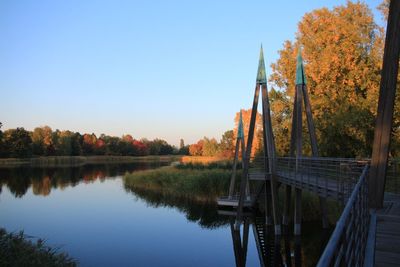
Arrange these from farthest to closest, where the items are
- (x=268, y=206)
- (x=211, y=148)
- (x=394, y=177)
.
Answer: (x=211, y=148) → (x=268, y=206) → (x=394, y=177)

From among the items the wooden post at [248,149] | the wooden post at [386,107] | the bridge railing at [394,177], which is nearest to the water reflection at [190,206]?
the wooden post at [248,149]

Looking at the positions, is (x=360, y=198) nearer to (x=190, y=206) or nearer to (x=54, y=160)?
(x=190, y=206)

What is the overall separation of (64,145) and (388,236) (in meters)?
105

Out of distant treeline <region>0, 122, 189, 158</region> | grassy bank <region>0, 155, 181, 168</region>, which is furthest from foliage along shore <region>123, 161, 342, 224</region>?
grassy bank <region>0, 155, 181, 168</region>

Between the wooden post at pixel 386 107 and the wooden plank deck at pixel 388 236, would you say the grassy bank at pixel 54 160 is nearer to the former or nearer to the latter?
the wooden post at pixel 386 107

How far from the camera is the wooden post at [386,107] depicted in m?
8.36

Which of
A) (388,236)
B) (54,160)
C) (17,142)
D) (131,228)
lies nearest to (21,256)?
(388,236)

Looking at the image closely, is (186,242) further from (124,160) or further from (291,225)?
(124,160)

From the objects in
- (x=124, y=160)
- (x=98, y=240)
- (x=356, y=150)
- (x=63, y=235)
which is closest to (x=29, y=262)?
(x=98, y=240)

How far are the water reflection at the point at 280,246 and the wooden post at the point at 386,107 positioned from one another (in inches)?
235

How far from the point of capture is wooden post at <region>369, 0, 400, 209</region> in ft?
27.4

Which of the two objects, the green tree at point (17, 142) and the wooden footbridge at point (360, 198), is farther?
the green tree at point (17, 142)

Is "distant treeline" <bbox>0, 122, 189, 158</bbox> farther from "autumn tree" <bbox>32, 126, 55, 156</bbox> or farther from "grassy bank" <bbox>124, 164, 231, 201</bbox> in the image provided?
"grassy bank" <bbox>124, 164, 231, 201</bbox>

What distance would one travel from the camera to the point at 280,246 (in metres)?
15.2
